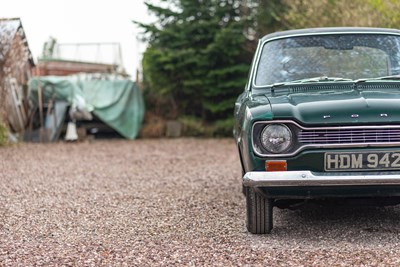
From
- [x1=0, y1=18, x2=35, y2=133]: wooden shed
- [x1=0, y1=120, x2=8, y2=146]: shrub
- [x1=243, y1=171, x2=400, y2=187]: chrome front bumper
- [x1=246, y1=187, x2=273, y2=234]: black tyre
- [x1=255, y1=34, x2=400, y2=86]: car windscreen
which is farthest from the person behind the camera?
[x1=0, y1=18, x2=35, y2=133]: wooden shed

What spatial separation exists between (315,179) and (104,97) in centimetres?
1219

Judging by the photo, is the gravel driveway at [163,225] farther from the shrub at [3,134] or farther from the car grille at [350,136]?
the shrub at [3,134]

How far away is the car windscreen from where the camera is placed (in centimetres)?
563

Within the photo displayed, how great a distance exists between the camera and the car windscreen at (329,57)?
5.63 meters

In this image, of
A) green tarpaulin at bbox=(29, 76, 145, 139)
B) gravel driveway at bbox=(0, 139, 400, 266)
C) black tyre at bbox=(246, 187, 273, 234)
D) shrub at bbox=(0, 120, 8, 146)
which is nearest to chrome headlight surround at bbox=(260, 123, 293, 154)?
black tyre at bbox=(246, 187, 273, 234)

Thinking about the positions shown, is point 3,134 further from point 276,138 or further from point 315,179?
point 315,179

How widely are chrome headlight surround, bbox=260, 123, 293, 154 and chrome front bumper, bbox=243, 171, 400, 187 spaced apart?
0.18 metres

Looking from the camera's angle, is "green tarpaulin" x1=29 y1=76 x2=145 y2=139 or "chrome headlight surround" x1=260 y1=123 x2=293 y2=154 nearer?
"chrome headlight surround" x1=260 y1=123 x2=293 y2=154

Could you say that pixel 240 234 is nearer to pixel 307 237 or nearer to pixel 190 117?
pixel 307 237

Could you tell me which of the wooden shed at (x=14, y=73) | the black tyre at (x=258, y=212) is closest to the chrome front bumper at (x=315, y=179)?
the black tyre at (x=258, y=212)

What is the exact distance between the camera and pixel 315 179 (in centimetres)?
444

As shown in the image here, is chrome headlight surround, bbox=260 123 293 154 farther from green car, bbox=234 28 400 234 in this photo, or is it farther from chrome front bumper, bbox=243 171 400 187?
chrome front bumper, bbox=243 171 400 187

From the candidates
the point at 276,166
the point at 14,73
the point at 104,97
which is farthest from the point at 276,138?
the point at 104,97

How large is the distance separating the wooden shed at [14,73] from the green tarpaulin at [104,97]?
1.73ft
